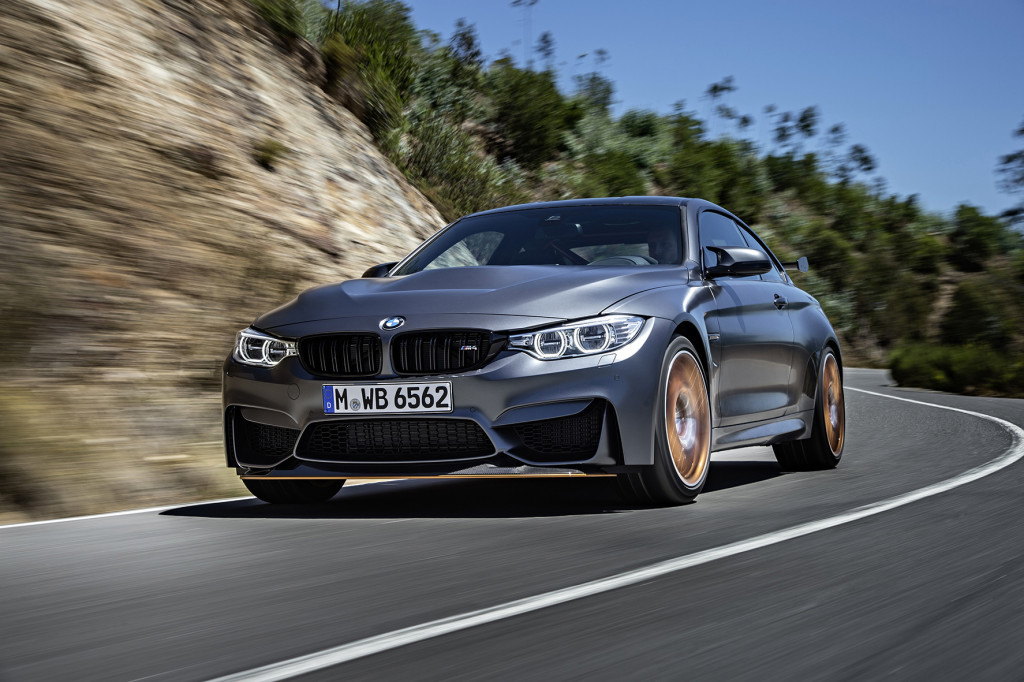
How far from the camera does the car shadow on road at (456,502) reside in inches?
238

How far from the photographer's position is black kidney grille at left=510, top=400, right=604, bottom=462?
→ 5.60 m

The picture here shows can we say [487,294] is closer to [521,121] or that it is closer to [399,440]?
[399,440]

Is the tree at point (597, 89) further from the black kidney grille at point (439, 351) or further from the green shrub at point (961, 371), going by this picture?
the black kidney grille at point (439, 351)

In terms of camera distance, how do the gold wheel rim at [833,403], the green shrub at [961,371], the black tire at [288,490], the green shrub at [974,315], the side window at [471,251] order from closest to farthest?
the black tire at [288,490] → the side window at [471,251] → the gold wheel rim at [833,403] → the green shrub at [961,371] → the green shrub at [974,315]

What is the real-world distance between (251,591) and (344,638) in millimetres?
809

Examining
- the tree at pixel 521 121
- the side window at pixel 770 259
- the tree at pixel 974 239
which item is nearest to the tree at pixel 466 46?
the tree at pixel 521 121

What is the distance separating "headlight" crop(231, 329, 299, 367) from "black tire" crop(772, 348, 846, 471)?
143 inches

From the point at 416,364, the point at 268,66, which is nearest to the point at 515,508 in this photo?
the point at 416,364

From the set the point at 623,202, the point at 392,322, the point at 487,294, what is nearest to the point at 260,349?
the point at 392,322

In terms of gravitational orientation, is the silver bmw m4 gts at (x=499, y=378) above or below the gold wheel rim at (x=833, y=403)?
above

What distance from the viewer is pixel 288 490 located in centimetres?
657

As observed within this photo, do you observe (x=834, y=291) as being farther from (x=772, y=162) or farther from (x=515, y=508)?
(x=515, y=508)

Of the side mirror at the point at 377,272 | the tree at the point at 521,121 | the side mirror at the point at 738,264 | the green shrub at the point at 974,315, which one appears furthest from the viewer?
the green shrub at the point at 974,315

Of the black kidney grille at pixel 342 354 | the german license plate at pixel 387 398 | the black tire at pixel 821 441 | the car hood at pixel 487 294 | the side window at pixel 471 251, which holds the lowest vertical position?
the black tire at pixel 821 441
